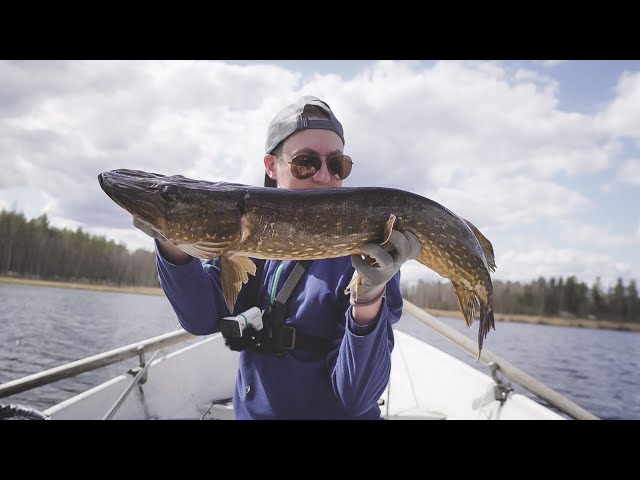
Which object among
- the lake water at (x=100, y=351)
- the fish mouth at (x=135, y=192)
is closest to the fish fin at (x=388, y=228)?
the fish mouth at (x=135, y=192)

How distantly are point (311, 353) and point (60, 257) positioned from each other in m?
8.08

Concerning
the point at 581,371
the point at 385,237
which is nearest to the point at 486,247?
the point at 385,237

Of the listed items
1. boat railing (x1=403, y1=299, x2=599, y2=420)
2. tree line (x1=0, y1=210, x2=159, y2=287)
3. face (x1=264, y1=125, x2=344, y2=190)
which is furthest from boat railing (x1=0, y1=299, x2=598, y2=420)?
tree line (x1=0, y1=210, x2=159, y2=287)

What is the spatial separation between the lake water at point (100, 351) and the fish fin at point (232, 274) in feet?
12.0

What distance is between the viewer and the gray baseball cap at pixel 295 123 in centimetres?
238

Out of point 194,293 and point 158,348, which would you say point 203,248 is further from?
point 158,348

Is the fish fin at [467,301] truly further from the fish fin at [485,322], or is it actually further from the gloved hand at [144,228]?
the gloved hand at [144,228]

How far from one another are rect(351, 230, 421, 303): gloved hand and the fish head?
0.60 m

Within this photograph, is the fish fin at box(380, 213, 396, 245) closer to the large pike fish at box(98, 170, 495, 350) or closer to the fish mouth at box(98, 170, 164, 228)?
the large pike fish at box(98, 170, 495, 350)

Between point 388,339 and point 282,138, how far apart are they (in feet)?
4.37
